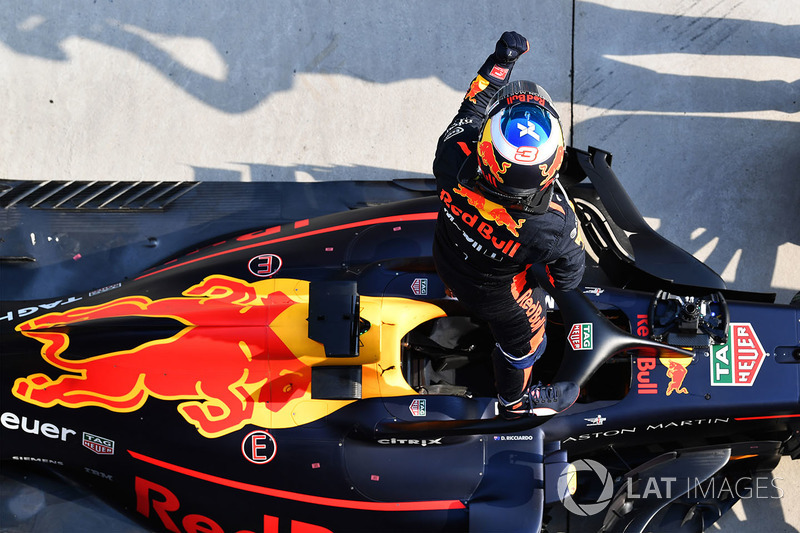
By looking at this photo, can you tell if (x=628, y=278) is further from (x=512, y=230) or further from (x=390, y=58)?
(x=390, y=58)

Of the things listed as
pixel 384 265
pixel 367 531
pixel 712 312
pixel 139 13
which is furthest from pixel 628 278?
pixel 139 13

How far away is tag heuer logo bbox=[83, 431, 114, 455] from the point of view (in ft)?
12.4

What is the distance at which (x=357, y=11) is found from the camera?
5418 mm

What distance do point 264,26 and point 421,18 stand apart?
1297mm

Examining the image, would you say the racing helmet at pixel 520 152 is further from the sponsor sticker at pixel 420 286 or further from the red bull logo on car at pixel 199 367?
the red bull logo on car at pixel 199 367

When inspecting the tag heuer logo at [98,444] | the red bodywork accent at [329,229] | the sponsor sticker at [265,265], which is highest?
the red bodywork accent at [329,229]

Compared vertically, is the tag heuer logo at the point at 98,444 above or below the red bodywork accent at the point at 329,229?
below

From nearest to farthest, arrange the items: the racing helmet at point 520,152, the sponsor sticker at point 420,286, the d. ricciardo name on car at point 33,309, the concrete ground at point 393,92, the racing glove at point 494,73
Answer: the racing helmet at point 520,152
the racing glove at point 494,73
the sponsor sticker at point 420,286
the d. ricciardo name on car at point 33,309
the concrete ground at point 393,92

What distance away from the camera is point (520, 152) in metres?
2.30

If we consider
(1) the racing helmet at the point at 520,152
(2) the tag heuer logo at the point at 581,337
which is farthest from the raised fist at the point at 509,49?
(2) the tag heuer logo at the point at 581,337

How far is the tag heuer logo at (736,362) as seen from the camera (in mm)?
3727

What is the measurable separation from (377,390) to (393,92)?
2751 mm

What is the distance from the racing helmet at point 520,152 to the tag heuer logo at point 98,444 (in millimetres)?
2722

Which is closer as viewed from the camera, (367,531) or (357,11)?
(367,531)
